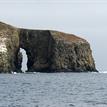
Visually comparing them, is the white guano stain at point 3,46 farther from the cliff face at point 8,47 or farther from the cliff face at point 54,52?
the cliff face at point 54,52

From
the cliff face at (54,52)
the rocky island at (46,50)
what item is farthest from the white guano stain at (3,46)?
the cliff face at (54,52)

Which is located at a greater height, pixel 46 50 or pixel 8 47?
pixel 8 47

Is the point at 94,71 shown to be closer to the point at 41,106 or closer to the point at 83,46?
the point at 83,46

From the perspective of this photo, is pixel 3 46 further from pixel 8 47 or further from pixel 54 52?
pixel 54 52

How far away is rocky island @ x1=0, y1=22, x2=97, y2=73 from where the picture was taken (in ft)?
573

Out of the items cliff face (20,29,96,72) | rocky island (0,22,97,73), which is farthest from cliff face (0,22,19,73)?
cliff face (20,29,96,72)

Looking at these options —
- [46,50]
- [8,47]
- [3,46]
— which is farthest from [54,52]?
[3,46]

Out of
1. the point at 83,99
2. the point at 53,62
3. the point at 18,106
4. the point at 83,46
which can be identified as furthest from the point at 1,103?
the point at 83,46

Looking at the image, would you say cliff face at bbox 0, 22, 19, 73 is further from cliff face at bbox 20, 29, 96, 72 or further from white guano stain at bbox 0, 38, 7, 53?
cliff face at bbox 20, 29, 96, 72

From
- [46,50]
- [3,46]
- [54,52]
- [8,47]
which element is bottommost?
[54,52]

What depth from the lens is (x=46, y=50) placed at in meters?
183

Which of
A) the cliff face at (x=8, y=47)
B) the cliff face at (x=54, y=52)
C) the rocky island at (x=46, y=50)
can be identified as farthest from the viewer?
the cliff face at (x=54, y=52)

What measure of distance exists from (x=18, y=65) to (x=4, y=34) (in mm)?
12809

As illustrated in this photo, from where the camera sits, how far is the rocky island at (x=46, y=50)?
175 m
